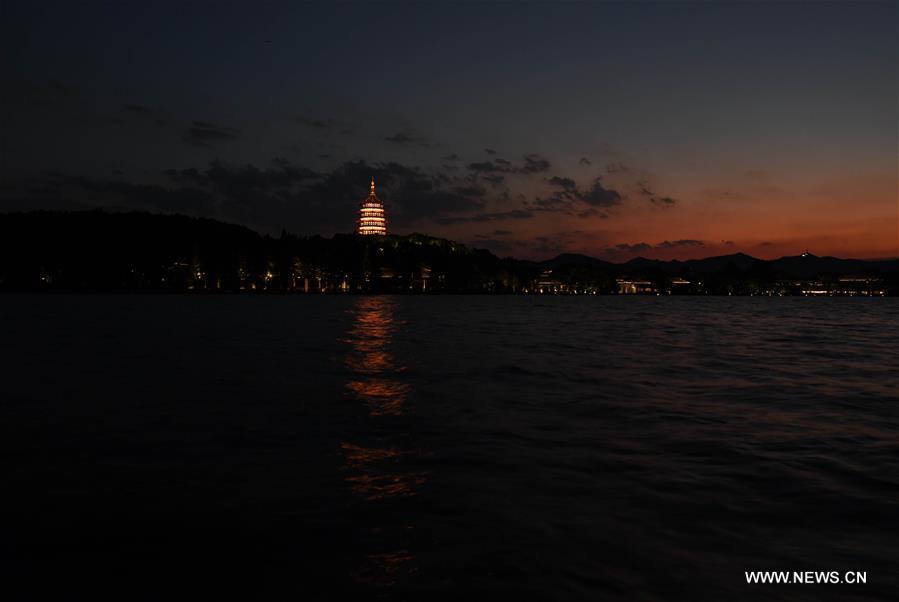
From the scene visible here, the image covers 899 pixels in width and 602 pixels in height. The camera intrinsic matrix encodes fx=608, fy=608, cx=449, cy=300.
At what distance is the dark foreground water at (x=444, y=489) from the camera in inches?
251

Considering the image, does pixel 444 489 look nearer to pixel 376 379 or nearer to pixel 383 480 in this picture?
pixel 383 480

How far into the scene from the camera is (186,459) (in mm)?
10883

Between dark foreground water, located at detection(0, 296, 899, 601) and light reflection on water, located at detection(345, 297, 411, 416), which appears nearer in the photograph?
dark foreground water, located at detection(0, 296, 899, 601)

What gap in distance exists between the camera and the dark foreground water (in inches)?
251

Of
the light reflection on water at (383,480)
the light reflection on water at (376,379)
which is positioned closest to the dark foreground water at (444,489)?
the light reflection on water at (383,480)

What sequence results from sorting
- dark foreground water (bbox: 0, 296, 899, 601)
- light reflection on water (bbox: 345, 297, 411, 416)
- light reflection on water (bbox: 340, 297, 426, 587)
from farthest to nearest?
light reflection on water (bbox: 345, 297, 411, 416), light reflection on water (bbox: 340, 297, 426, 587), dark foreground water (bbox: 0, 296, 899, 601)

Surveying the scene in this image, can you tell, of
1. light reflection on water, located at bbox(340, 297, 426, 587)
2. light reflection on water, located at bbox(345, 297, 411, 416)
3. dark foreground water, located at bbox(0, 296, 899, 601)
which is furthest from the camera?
light reflection on water, located at bbox(345, 297, 411, 416)

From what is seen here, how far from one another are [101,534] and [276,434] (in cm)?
563

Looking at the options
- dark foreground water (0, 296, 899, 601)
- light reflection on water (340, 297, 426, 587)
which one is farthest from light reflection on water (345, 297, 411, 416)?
dark foreground water (0, 296, 899, 601)

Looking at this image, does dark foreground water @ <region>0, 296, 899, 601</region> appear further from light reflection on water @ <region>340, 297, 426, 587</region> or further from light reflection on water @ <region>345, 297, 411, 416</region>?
light reflection on water @ <region>345, 297, 411, 416</region>

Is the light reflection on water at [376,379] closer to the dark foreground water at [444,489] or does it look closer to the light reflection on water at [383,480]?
the light reflection on water at [383,480]

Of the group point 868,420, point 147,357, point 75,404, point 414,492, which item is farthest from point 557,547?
point 147,357

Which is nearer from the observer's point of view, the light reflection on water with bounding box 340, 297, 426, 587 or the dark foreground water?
the dark foreground water

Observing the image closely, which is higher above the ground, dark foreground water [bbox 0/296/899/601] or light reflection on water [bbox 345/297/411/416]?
dark foreground water [bbox 0/296/899/601]
